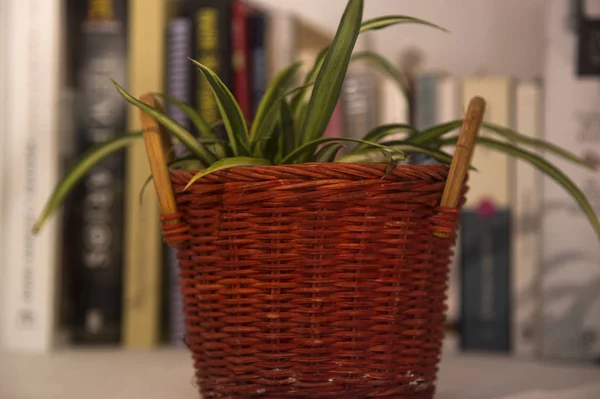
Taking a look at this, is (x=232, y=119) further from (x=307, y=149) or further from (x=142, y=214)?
(x=142, y=214)

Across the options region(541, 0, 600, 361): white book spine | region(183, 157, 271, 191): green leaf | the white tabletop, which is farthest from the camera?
region(541, 0, 600, 361): white book spine

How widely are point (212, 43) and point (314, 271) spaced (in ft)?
1.28

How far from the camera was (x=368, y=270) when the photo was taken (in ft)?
1.41

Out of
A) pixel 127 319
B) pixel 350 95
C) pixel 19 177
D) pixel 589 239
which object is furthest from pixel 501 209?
pixel 19 177

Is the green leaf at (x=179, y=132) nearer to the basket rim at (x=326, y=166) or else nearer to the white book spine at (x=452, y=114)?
the basket rim at (x=326, y=166)

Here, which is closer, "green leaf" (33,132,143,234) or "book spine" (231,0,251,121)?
"green leaf" (33,132,143,234)

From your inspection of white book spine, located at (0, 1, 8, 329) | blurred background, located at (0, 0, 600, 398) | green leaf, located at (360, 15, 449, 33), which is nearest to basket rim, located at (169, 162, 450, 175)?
green leaf, located at (360, 15, 449, 33)

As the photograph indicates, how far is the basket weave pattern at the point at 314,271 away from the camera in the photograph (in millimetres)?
419

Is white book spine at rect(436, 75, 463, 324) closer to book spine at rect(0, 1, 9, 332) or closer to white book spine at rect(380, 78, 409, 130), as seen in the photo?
white book spine at rect(380, 78, 409, 130)

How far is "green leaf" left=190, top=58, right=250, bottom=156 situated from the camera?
0.44m

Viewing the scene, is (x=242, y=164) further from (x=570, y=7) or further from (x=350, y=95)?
(x=570, y=7)

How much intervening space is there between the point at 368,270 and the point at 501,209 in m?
0.31

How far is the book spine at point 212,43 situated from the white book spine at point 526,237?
32cm

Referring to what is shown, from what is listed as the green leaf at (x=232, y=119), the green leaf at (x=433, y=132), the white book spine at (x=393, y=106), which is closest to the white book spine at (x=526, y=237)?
the white book spine at (x=393, y=106)
